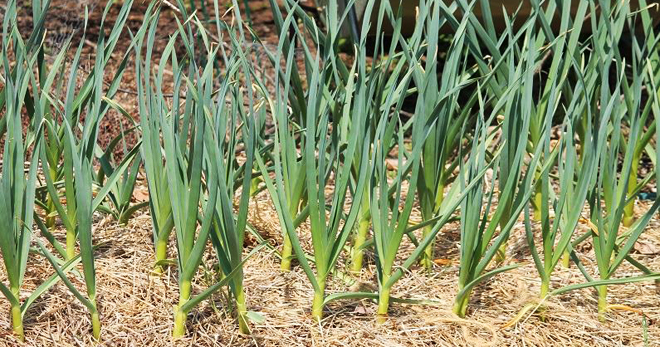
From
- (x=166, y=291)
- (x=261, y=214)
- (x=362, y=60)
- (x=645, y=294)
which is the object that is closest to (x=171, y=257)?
(x=166, y=291)

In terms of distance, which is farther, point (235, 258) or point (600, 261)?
point (600, 261)

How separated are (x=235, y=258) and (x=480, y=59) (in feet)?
2.79

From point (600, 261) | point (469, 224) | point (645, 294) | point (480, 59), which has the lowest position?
point (645, 294)

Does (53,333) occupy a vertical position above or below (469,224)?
below

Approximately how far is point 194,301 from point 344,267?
522 mm

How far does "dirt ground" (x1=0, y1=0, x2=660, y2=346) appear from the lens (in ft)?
6.31

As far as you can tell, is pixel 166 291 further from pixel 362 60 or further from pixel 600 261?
pixel 600 261

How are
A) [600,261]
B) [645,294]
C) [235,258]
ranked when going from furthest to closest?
[645,294]
[600,261]
[235,258]

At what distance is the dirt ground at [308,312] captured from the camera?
1.92 metres

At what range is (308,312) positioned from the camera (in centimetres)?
203

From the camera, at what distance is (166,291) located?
2076 millimetres

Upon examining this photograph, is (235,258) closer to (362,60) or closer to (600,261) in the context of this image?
(362,60)

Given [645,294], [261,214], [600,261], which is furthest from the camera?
[261,214]

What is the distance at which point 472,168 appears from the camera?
1887 mm
